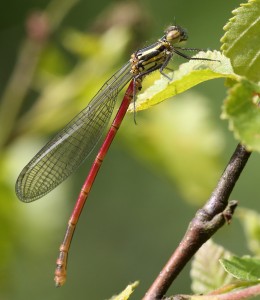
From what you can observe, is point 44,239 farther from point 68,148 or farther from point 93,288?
point 93,288

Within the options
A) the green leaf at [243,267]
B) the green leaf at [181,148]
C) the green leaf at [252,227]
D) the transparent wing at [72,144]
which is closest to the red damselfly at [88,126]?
the transparent wing at [72,144]

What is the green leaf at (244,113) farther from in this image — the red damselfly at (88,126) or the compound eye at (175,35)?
the compound eye at (175,35)

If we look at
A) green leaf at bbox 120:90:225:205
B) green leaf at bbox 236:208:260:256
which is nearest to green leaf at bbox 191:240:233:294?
green leaf at bbox 236:208:260:256

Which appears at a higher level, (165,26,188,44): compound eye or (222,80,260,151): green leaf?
(165,26,188,44): compound eye

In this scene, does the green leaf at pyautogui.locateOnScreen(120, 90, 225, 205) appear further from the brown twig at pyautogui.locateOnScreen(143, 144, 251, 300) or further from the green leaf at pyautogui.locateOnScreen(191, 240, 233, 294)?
the brown twig at pyautogui.locateOnScreen(143, 144, 251, 300)

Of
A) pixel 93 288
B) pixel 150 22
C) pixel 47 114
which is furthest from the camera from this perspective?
pixel 93 288

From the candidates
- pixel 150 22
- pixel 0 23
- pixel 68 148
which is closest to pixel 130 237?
pixel 0 23
